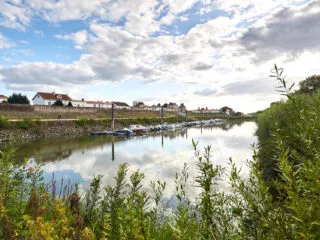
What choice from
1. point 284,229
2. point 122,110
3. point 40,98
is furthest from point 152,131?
point 284,229

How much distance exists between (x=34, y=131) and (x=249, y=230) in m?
47.8

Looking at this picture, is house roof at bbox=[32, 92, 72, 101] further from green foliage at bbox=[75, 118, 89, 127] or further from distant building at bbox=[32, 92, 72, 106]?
green foliage at bbox=[75, 118, 89, 127]

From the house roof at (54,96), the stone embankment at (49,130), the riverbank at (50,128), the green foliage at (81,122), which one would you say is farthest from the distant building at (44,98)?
the stone embankment at (49,130)

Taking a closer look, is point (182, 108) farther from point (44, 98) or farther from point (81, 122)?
point (81, 122)

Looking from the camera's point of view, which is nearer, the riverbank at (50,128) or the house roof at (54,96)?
the riverbank at (50,128)

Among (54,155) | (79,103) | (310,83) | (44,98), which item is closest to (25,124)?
(54,155)

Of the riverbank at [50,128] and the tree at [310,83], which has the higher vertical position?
the tree at [310,83]

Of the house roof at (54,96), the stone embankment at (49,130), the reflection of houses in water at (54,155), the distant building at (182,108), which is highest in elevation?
the house roof at (54,96)

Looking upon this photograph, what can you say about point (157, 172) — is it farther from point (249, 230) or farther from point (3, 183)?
point (249, 230)

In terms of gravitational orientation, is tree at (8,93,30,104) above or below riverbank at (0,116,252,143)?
above

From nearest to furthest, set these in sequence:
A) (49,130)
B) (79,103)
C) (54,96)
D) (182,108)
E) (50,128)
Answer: (49,130)
(50,128)
(54,96)
(79,103)
(182,108)

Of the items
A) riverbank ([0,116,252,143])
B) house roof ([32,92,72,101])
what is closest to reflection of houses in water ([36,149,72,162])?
riverbank ([0,116,252,143])

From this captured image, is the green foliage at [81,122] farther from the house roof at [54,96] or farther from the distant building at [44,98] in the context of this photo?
the house roof at [54,96]

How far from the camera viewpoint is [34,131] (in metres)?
42.8
